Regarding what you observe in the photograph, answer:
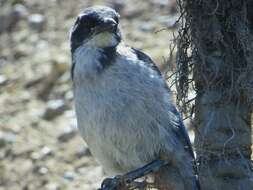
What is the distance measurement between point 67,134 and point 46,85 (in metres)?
0.75

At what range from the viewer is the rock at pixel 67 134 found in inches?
348

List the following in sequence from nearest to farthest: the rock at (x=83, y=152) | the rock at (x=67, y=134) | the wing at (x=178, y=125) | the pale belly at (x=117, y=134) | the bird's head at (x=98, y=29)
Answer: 1. the pale belly at (x=117, y=134)
2. the bird's head at (x=98, y=29)
3. the wing at (x=178, y=125)
4. the rock at (x=83, y=152)
5. the rock at (x=67, y=134)

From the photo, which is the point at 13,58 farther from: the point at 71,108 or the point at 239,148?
the point at 239,148

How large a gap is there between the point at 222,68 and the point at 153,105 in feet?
2.12

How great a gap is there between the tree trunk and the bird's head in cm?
59

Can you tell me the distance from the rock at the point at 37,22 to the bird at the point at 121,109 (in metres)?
4.35

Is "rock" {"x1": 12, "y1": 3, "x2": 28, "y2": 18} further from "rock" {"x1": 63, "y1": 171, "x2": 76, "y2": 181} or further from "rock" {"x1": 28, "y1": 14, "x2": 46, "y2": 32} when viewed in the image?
"rock" {"x1": 63, "y1": 171, "x2": 76, "y2": 181}

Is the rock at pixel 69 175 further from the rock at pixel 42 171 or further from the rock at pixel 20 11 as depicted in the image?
the rock at pixel 20 11

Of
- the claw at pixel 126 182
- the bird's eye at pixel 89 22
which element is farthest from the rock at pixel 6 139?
A: the claw at pixel 126 182

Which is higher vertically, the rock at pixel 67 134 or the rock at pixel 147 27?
the rock at pixel 147 27

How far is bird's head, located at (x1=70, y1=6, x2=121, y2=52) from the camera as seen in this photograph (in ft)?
19.1

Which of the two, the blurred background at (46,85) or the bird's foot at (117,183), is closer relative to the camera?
the bird's foot at (117,183)

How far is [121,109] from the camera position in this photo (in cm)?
571

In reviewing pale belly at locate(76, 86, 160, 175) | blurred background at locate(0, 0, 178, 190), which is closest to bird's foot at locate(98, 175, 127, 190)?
pale belly at locate(76, 86, 160, 175)
